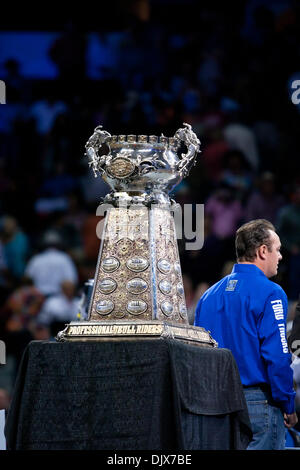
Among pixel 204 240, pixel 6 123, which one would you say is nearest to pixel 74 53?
pixel 6 123

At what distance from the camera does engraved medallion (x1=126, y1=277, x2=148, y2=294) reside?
424 centimetres

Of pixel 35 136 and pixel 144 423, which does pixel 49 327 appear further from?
pixel 144 423

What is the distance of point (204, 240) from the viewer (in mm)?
10148

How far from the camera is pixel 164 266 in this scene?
14.3 ft

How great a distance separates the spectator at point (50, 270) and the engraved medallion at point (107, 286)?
20.1 feet

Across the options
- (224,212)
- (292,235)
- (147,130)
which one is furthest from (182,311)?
(147,130)

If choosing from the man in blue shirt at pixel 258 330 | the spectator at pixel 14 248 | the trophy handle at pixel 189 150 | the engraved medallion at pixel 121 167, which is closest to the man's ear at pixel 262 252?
the man in blue shirt at pixel 258 330

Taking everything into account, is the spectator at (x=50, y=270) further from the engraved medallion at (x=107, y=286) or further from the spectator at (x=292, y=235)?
the engraved medallion at (x=107, y=286)

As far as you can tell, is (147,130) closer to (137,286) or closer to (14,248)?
(14,248)

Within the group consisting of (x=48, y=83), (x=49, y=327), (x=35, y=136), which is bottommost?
(x=49, y=327)

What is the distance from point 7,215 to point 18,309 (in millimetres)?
1439

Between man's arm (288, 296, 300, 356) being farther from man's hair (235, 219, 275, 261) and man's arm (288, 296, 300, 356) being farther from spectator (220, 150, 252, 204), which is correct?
spectator (220, 150, 252, 204)

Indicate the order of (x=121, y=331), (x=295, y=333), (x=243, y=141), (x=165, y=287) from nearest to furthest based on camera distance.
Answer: (x=121, y=331) → (x=165, y=287) → (x=295, y=333) → (x=243, y=141)

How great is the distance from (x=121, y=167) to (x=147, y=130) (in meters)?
7.13
